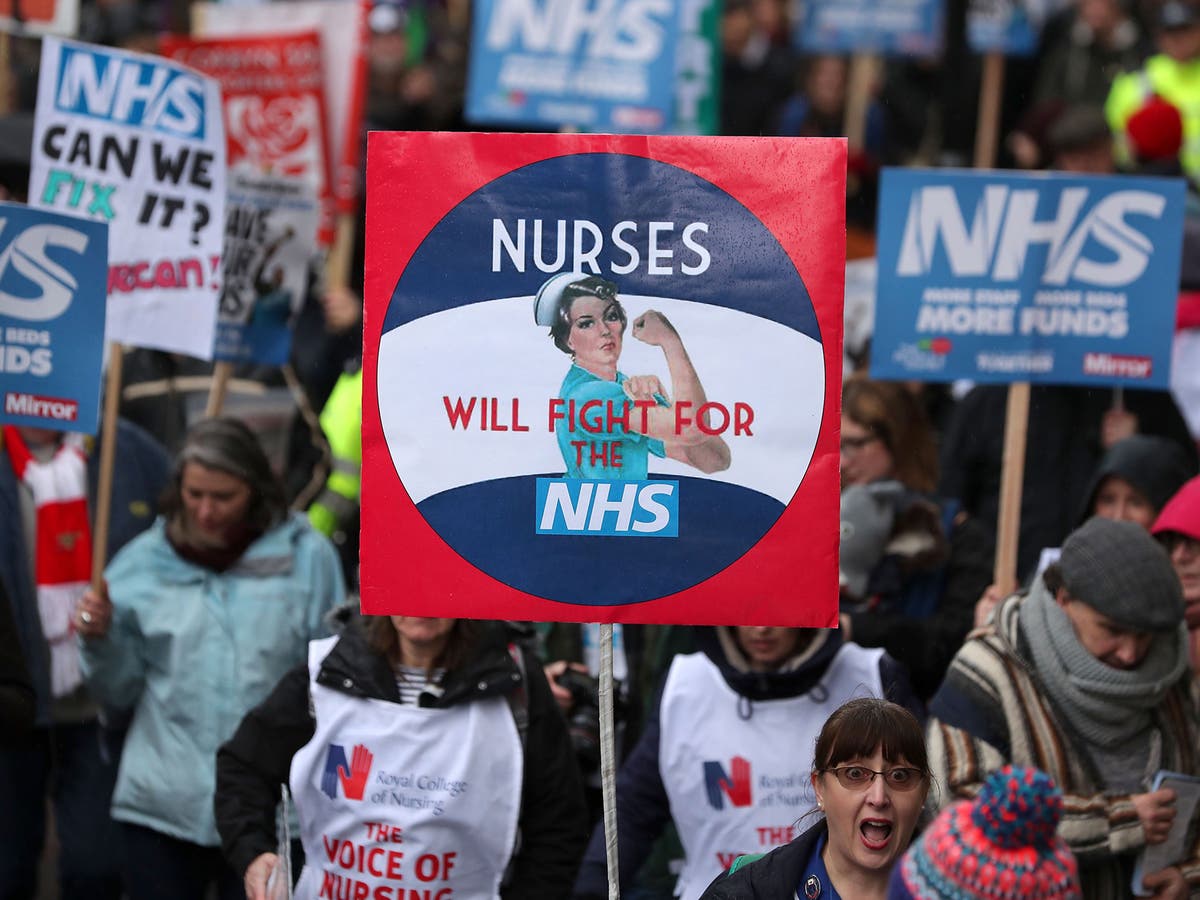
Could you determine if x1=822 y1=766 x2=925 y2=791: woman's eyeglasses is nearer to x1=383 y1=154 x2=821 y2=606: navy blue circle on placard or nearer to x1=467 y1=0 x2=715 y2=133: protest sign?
x1=383 y1=154 x2=821 y2=606: navy blue circle on placard

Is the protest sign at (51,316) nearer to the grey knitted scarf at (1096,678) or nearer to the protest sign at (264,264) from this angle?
the protest sign at (264,264)

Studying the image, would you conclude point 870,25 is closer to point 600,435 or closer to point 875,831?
point 600,435

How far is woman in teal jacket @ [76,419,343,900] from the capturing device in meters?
5.33

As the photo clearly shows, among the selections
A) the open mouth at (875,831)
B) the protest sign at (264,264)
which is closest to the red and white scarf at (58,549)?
the protest sign at (264,264)

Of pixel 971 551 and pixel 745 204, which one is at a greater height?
pixel 745 204

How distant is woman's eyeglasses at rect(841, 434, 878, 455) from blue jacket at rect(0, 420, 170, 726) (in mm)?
2225

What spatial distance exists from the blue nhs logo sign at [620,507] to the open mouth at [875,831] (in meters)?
0.67

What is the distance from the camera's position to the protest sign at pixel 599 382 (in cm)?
374

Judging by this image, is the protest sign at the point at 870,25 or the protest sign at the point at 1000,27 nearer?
the protest sign at the point at 1000,27

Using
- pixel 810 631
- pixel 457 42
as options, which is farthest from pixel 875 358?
pixel 457 42

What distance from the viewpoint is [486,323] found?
149 inches

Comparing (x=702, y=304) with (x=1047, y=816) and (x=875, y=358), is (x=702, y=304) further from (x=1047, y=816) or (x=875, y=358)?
(x=875, y=358)

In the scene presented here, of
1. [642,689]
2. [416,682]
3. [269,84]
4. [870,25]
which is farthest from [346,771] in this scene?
[870,25]

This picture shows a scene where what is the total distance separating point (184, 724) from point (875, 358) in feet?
7.68
